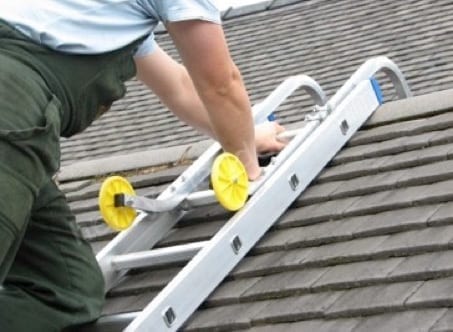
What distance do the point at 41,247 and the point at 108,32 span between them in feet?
1.79

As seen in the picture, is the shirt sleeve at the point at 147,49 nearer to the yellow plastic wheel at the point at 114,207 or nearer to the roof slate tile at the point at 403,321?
the yellow plastic wheel at the point at 114,207

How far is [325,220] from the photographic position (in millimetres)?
2771

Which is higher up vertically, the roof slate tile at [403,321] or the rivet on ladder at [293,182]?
the rivet on ladder at [293,182]

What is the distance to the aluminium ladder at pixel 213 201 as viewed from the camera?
97.0 inches

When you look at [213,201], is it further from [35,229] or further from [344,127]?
[35,229]

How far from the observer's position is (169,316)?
240cm

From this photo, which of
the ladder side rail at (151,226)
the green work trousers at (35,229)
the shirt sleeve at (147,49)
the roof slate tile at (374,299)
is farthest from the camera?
the shirt sleeve at (147,49)

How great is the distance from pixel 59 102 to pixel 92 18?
0.68 ft

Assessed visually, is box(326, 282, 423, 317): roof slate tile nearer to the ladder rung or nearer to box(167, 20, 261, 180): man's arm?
the ladder rung

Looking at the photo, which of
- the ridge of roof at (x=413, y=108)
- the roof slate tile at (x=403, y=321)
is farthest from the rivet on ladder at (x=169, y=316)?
the ridge of roof at (x=413, y=108)

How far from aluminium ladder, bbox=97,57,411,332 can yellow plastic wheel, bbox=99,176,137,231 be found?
0.15 feet

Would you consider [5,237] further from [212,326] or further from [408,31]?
[408,31]

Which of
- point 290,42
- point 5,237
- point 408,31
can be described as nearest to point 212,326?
point 5,237

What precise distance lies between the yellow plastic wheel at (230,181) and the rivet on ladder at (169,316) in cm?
36
